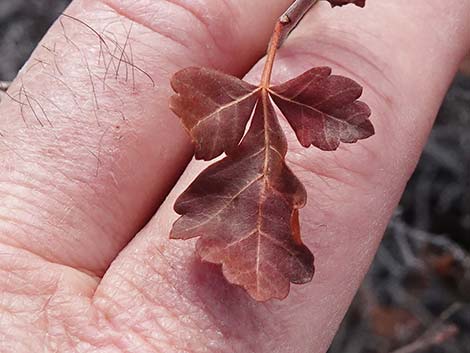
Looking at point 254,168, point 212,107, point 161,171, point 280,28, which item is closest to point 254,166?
point 254,168

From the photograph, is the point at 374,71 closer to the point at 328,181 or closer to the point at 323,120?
the point at 328,181

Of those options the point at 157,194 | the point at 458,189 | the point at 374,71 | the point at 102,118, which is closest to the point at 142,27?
the point at 102,118

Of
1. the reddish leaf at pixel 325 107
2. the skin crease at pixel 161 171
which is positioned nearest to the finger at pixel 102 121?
the skin crease at pixel 161 171

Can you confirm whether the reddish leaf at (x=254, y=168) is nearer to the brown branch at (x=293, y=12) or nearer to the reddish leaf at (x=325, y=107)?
the reddish leaf at (x=325, y=107)

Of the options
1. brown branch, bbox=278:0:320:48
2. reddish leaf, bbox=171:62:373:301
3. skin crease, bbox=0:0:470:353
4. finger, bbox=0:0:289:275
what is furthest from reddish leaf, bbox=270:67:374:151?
finger, bbox=0:0:289:275

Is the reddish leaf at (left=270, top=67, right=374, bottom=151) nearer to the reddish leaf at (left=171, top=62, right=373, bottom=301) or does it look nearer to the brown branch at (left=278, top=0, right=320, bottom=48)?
the reddish leaf at (left=171, top=62, right=373, bottom=301)

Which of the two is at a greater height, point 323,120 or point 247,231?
point 323,120
